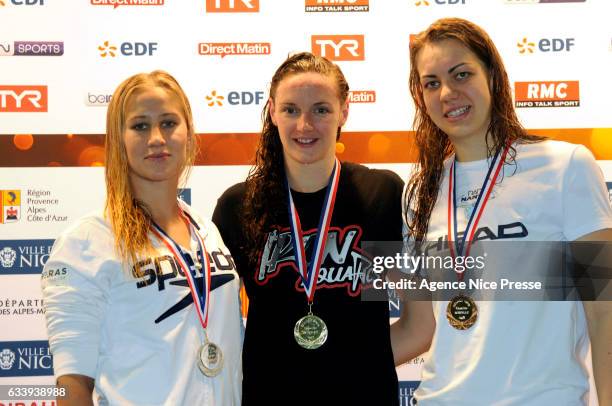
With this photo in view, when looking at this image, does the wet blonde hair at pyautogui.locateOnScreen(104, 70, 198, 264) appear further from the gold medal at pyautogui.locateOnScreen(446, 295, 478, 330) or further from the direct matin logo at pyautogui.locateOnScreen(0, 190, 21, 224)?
the direct matin logo at pyautogui.locateOnScreen(0, 190, 21, 224)

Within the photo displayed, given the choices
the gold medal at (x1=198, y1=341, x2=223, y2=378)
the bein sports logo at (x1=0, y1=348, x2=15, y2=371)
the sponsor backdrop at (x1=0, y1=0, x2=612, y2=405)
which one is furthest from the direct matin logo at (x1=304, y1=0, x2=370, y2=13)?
the bein sports logo at (x1=0, y1=348, x2=15, y2=371)

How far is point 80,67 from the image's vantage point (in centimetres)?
394

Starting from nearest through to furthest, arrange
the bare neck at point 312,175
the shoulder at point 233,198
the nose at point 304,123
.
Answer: the nose at point 304,123, the bare neck at point 312,175, the shoulder at point 233,198

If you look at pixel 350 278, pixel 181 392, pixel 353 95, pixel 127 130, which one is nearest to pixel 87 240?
pixel 127 130

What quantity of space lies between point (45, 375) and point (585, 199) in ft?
10.5

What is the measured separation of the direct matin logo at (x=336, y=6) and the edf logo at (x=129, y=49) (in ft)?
3.14

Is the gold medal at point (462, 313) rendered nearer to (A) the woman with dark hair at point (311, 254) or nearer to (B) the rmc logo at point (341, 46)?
(A) the woman with dark hair at point (311, 254)

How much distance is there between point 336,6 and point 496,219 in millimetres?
2230

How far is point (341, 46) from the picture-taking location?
3967mm

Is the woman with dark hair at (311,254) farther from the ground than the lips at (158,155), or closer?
closer

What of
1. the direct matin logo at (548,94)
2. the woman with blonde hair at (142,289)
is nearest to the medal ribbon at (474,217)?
the woman with blonde hair at (142,289)

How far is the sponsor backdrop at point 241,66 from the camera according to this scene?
3.92 m

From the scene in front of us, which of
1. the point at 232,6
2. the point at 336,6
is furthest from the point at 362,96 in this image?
the point at 232,6

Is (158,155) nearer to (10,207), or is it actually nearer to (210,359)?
(210,359)
